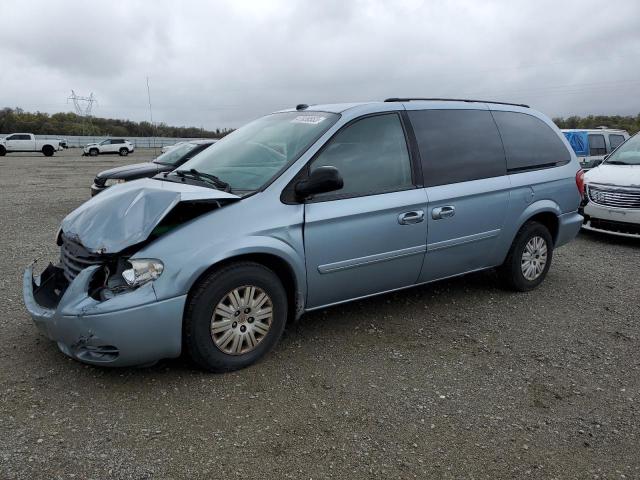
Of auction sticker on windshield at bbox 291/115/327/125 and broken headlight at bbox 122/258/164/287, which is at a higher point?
auction sticker on windshield at bbox 291/115/327/125

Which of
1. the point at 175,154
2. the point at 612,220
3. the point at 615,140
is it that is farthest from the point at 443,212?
the point at 615,140

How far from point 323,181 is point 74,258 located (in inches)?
66.6

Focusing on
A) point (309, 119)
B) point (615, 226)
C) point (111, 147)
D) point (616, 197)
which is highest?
point (111, 147)

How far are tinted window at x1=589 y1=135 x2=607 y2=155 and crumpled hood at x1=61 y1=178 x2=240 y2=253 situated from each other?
12957 mm

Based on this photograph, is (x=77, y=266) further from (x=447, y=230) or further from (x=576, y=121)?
(x=576, y=121)

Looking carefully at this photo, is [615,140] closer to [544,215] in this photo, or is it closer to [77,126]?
[544,215]

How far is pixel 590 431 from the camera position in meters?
2.88

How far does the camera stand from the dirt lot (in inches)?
101

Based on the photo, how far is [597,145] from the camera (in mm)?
13781

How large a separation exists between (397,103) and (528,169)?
153cm

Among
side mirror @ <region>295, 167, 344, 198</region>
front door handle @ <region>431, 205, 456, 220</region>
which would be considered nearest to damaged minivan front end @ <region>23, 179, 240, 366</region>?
side mirror @ <region>295, 167, 344, 198</region>

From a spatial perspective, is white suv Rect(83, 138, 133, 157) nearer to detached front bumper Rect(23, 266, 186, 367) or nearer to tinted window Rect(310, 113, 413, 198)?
tinted window Rect(310, 113, 413, 198)

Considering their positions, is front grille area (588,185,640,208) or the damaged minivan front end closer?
the damaged minivan front end

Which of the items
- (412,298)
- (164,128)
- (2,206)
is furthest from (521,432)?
(164,128)
